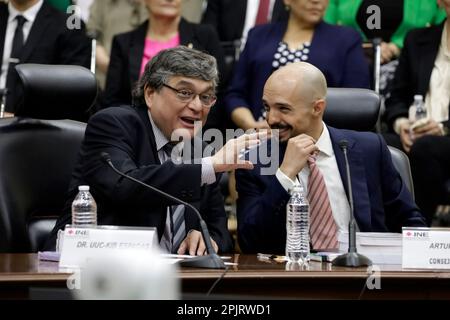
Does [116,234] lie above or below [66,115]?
below

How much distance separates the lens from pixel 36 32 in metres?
6.25

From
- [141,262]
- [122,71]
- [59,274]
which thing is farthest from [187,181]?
[122,71]

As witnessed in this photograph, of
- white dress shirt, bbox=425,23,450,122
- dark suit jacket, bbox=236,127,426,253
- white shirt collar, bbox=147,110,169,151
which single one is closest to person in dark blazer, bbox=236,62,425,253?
dark suit jacket, bbox=236,127,426,253

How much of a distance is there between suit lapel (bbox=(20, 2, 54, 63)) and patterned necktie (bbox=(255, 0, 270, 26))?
1462 millimetres

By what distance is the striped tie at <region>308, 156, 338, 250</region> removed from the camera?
13.5 ft

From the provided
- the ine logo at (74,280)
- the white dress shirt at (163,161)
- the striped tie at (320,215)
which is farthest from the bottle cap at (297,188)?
the ine logo at (74,280)

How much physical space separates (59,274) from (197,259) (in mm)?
460

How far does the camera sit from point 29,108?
13.9 feet

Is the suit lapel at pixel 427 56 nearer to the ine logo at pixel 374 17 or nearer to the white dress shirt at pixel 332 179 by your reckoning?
the ine logo at pixel 374 17

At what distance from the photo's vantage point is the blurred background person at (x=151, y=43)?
6.32 m

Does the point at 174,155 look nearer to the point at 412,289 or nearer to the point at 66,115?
the point at 66,115

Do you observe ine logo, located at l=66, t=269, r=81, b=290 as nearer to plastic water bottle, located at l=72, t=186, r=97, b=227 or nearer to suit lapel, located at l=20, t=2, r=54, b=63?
plastic water bottle, located at l=72, t=186, r=97, b=227

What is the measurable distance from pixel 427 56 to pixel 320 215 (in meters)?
2.35

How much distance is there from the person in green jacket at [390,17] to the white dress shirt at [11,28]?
1.91 m
